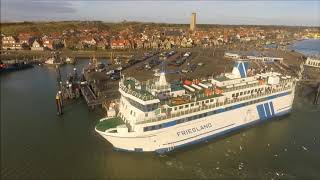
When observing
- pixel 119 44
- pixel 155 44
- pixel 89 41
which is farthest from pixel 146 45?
pixel 89 41

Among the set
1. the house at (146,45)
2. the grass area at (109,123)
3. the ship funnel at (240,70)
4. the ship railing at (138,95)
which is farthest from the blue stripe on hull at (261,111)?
the house at (146,45)

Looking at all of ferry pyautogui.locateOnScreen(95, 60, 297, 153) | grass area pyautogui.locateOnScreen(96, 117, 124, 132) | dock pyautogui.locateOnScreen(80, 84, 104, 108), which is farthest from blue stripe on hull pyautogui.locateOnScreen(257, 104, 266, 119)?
dock pyautogui.locateOnScreen(80, 84, 104, 108)

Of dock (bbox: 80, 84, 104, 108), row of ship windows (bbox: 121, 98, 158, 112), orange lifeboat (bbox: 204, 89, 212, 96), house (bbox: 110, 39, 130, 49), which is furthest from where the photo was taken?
house (bbox: 110, 39, 130, 49)

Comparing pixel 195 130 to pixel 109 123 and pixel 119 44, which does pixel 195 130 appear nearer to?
pixel 109 123

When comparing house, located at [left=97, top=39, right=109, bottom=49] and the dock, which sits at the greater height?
house, located at [left=97, top=39, right=109, bottom=49]

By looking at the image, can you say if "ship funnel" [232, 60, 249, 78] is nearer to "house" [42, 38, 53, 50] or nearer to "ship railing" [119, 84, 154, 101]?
"ship railing" [119, 84, 154, 101]

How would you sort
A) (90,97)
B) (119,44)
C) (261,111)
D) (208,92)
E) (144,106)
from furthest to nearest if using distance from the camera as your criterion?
(119,44) → (90,97) → (261,111) → (208,92) → (144,106)

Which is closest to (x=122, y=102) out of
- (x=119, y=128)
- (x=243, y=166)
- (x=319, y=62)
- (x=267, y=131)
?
(x=119, y=128)

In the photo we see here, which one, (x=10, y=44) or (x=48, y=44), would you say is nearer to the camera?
(x=10, y=44)
